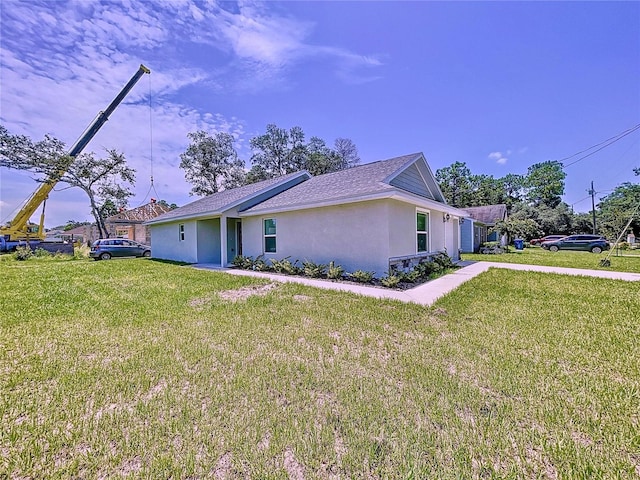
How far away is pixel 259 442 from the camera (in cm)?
218

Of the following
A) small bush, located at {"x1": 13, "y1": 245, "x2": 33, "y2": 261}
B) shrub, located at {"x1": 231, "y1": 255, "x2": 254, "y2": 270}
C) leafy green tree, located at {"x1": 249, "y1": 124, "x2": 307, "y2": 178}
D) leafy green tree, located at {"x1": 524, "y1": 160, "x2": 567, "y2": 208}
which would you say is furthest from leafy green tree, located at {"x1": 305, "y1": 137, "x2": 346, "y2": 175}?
leafy green tree, located at {"x1": 524, "y1": 160, "x2": 567, "y2": 208}

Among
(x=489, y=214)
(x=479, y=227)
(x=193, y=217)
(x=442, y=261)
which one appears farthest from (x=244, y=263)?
(x=489, y=214)

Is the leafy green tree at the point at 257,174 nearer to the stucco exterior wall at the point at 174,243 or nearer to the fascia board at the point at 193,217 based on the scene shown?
the stucco exterior wall at the point at 174,243

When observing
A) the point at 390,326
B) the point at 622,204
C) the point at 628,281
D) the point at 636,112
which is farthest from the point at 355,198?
the point at 622,204

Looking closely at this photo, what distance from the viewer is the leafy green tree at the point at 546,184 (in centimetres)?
4766

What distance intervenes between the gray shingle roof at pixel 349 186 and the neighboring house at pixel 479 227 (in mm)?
10191

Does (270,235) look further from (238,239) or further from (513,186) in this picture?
(513,186)

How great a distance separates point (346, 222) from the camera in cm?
957

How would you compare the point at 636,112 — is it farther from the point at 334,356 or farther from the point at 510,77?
the point at 334,356

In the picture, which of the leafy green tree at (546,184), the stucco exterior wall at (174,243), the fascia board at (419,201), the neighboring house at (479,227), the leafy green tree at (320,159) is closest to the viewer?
the fascia board at (419,201)

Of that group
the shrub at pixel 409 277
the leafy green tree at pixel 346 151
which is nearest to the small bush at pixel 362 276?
the shrub at pixel 409 277

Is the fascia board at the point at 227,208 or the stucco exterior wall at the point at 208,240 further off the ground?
the fascia board at the point at 227,208

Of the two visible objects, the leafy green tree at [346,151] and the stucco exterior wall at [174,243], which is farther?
the leafy green tree at [346,151]

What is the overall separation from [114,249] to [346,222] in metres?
17.3
